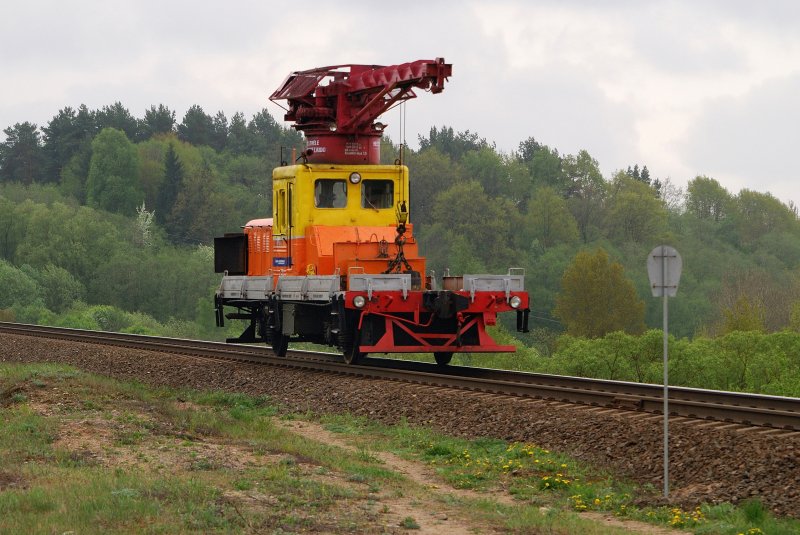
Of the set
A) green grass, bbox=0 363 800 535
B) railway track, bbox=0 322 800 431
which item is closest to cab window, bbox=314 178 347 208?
railway track, bbox=0 322 800 431

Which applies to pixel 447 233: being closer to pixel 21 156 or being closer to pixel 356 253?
pixel 21 156

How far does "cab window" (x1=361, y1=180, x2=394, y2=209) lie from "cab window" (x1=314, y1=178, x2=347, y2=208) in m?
0.38

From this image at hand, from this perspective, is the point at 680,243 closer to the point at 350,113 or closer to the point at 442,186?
the point at 442,186

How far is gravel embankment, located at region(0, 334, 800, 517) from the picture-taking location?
37.7 feet

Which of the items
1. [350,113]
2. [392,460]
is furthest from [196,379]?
[392,460]

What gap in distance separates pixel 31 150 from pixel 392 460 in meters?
134

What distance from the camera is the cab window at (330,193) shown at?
23000 millimetres

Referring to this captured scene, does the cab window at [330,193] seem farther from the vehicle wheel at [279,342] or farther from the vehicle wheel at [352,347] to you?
the vehicle wheel at [279,342]

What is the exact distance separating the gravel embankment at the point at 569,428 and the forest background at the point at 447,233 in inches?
582

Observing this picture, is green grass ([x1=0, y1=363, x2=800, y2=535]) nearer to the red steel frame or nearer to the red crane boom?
the red steel frame

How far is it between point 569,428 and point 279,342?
37.8 feet

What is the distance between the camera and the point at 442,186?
400 feet

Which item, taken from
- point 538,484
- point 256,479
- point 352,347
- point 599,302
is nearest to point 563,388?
point 538,484

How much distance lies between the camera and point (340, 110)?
75.6ft
